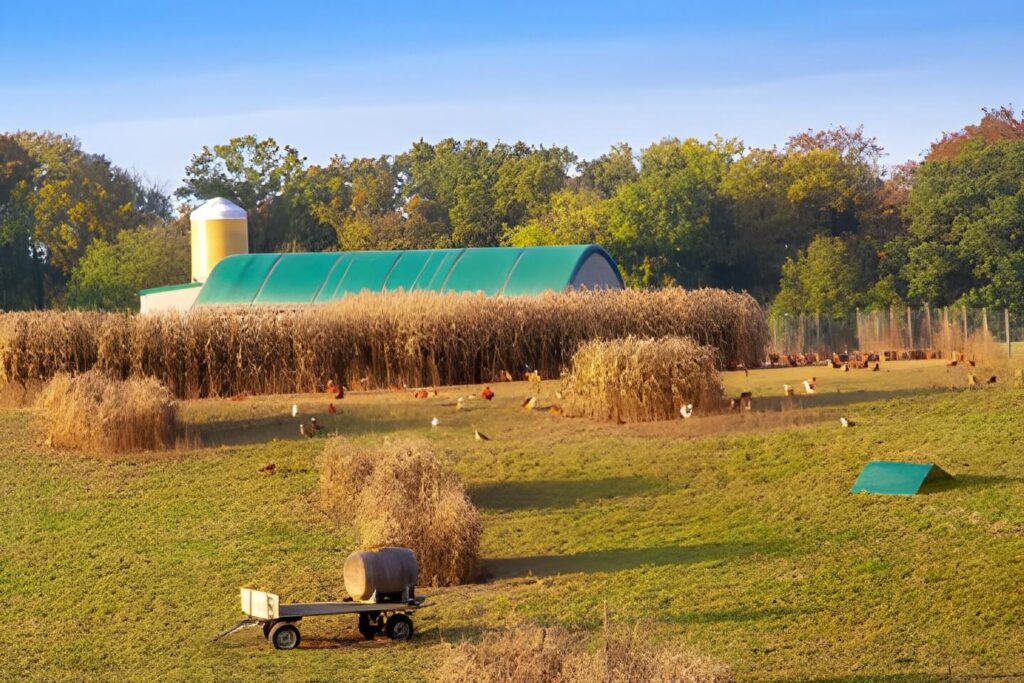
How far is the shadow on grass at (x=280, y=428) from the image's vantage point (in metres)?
19.5

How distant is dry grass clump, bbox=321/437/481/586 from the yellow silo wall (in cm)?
2917

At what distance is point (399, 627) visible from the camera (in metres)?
10.6

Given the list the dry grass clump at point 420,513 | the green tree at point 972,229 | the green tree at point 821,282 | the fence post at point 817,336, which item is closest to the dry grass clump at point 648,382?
the dry grass clump at point 420,513

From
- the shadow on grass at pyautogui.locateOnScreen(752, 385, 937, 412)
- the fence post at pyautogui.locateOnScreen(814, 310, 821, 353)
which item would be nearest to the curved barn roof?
the fence post at pyautogui.locateOnScreen(814, 310, 821, 353)

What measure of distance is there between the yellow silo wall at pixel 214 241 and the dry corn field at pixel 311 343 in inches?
679

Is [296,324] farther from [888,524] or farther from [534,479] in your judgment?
[888,524]

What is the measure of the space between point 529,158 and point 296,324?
36.5 m

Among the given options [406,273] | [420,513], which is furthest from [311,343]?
[420,513]

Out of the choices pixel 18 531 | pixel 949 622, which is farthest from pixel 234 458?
pixel 949 622

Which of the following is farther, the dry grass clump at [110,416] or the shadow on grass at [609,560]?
the dry grass clump at [110,416]

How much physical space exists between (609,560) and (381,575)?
8.63 feet

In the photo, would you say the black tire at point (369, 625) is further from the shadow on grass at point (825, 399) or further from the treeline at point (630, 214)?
the treeline at point (630, 214)

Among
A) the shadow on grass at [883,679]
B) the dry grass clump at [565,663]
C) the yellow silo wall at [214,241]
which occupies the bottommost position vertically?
the shadow on grass at [883,679]

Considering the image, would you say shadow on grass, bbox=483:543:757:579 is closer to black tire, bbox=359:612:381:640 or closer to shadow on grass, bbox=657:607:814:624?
shadow on grass, bbox=657:607:814:624
